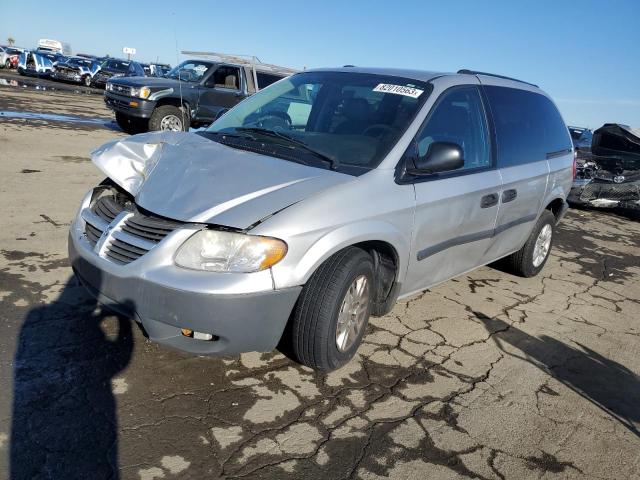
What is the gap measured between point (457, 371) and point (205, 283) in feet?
5.88

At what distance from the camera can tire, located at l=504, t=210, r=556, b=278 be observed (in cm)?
516

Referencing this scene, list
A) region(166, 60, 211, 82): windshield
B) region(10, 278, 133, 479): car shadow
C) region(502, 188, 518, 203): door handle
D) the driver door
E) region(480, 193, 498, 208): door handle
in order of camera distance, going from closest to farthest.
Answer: region(10, 278, 133, 479): car shadow, region(480, 193, 498, 208): door handle, region(502, 188, 518, 203): door handle, the driver door, region(166, 60, 211, 82): windshield

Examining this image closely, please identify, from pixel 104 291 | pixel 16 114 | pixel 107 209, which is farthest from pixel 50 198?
pixel 16 114

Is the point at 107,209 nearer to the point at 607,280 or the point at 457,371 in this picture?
the point at 457,371

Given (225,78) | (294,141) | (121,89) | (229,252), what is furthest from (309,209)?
(121,89)

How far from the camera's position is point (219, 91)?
470 inches

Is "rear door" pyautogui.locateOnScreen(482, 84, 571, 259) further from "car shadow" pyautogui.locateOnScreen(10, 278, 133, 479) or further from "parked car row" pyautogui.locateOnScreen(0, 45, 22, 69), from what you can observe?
"parked car row" pyautogui.locateOnScreen(0, 45, 22, 69)

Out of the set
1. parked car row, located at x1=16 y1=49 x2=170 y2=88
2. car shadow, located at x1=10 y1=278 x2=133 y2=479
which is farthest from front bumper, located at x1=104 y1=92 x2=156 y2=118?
parked car row, located at x1=16 y1=49 x2=170 y2=88

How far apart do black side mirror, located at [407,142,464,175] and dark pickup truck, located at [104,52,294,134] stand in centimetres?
907

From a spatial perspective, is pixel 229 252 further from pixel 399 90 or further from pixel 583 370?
pixel 583 370

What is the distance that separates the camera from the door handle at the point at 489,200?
155 inches

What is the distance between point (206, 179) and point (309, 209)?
0.63 m

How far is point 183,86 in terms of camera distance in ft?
38.4

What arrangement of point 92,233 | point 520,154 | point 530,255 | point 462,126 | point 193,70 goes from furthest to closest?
point 193,70
point 530,255
point 520,154
point 462,126
point 92,233
